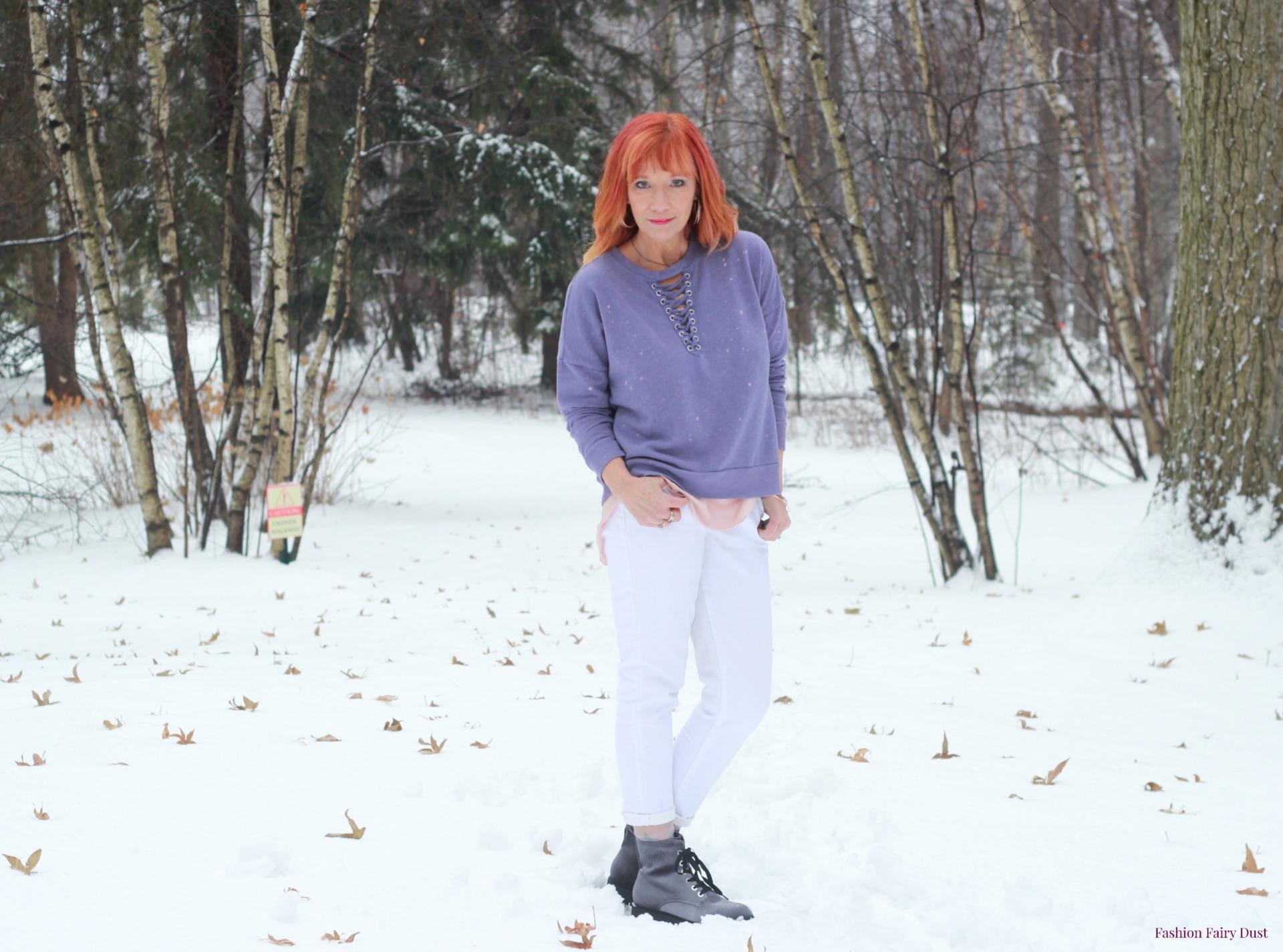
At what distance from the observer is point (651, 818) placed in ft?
6.52

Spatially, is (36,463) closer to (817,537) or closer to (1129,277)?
(817,537)

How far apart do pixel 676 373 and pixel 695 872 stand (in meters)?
0.96

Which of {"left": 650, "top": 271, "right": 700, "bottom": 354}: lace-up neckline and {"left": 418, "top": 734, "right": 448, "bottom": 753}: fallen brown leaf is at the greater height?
{"left": 650, "top": 271, "right": 700, "bottom": 354}: lace-up neckline

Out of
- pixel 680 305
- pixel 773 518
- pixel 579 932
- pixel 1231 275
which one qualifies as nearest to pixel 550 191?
pixel 1231 275

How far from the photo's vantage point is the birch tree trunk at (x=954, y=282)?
17.7 ft

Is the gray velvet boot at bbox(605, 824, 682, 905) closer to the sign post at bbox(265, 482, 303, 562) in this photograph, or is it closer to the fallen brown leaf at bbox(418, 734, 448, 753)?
the fallen brown leaf at bbox(418, 734, 448, 753)

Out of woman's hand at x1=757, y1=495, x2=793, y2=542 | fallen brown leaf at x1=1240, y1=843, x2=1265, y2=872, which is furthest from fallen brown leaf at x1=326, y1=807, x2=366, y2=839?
fallen brown leaf at x1=1240, y1=843, x2=1265, y2=872

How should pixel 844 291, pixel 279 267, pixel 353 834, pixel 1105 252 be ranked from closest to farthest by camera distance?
pixel 353 834 → pixel 844 291 → pixel 279 267 → pixel 1105 252

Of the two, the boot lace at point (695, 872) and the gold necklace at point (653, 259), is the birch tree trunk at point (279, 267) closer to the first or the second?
the gold necklace at point (653, 259)

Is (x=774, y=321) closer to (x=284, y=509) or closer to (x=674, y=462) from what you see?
(x=674, y=462)

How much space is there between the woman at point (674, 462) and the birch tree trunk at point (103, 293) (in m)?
4.61

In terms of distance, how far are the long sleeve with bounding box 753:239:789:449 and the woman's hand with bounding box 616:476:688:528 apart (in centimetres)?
31

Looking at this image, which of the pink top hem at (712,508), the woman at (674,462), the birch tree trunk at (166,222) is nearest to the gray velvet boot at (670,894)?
the woman at (674,462)

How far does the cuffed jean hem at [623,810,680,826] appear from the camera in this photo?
1988 mm
